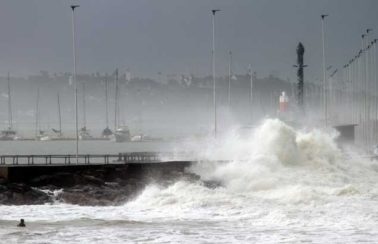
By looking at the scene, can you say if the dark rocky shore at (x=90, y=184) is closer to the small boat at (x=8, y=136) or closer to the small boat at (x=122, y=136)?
the small boat at (x=122, y=136)

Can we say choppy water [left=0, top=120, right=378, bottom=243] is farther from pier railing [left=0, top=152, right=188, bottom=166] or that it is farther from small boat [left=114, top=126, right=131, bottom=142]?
small boat [left=114, top=126, right=131, bottom=142]

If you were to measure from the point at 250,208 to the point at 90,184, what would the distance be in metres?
8.58

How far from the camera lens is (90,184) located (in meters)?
35.5

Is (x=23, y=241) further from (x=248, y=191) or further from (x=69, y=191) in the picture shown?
(x=248, y=191)

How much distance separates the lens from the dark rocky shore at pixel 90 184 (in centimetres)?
3325

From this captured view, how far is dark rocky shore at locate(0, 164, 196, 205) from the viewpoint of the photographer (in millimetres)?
33250

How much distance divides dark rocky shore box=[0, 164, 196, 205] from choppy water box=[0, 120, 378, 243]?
813 mm

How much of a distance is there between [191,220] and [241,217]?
1.71m

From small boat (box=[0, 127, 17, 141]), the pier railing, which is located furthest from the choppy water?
small boat (box=[0, 127, 17, 141])

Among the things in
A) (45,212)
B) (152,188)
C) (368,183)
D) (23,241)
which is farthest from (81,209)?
(368,183)

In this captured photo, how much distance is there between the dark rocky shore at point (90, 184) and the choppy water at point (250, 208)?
81 centimetres

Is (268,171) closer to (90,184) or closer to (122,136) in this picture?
(90,184)

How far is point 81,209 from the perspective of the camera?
31172 millimetres

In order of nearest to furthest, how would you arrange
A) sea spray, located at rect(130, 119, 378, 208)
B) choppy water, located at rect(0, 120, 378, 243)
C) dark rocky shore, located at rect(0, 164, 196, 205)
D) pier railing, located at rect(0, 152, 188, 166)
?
choppy water, located at rect(0, 120, 378, 243) < sea spray, located at rect(130, 119, 378, 208) < dark rocky shore, located at rect(0, 164, 196, 205) < pier railing, located at rect(0, 152, 188, 166)
